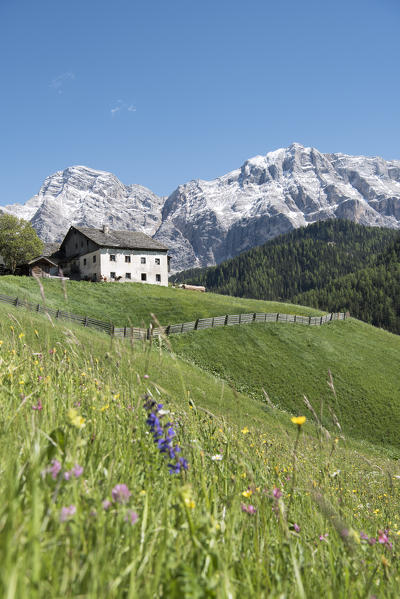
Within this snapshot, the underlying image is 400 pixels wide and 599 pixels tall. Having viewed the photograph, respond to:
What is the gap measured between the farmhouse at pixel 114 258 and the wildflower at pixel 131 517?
2568 inches

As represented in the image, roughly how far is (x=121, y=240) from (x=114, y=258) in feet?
15.7

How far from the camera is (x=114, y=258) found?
68.1 meters

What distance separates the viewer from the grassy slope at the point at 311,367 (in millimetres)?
33750

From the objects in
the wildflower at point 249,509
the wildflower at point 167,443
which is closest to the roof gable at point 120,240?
the wildflower at point 167,443

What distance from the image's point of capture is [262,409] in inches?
1175

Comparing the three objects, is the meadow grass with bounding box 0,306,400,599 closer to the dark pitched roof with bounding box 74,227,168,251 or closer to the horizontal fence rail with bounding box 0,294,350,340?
the horizontal fence rail with bounding box 0,294,350,340

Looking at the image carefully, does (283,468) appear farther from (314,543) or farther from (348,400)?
(348,400)

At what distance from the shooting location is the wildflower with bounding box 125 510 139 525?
68.4 inches

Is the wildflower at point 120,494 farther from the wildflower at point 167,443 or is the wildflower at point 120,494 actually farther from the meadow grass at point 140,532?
the wildflower at point 167,443

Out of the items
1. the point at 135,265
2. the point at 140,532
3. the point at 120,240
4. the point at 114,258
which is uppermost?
the point at 120,240

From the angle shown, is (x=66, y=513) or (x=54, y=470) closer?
(x=66, y=513)

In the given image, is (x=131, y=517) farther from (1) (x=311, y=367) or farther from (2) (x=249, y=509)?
(1) (x=311, y=367)

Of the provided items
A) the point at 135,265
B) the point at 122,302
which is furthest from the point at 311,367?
the point at 135,265

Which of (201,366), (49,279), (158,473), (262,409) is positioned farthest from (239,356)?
(158,473)
